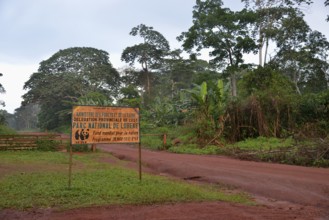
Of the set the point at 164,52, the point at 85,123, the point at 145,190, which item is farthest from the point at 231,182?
the point at 164,52

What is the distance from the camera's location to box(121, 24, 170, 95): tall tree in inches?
1908

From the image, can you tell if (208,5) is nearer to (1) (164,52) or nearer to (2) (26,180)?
(1) (164,52)

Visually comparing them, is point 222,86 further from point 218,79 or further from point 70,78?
point 70,78

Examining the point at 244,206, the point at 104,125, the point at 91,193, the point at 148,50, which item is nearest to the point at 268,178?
the point at 244,206

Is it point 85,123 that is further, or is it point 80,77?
point 80,77

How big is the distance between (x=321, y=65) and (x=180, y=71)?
933 inches

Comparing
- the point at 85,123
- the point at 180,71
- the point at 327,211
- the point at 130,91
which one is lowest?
the point at 327,211

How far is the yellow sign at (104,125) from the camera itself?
24.8 feet

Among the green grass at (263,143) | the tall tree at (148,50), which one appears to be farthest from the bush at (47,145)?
the tall tree at (148,50)

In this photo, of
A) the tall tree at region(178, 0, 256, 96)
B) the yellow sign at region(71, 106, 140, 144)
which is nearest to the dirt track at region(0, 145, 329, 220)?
the yellow sign at region(71, 106, 140, 144)

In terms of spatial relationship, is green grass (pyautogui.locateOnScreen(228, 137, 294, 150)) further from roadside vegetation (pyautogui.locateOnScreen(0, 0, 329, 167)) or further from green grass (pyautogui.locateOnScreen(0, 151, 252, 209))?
green grass (pyautogui.locateOnScreen(0, 151, 252, 209))

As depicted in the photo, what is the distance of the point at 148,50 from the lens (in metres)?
48.3

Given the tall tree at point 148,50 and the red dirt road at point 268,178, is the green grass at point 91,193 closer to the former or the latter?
the red dirt road at point 268,178

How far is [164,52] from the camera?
49594 millimetres
